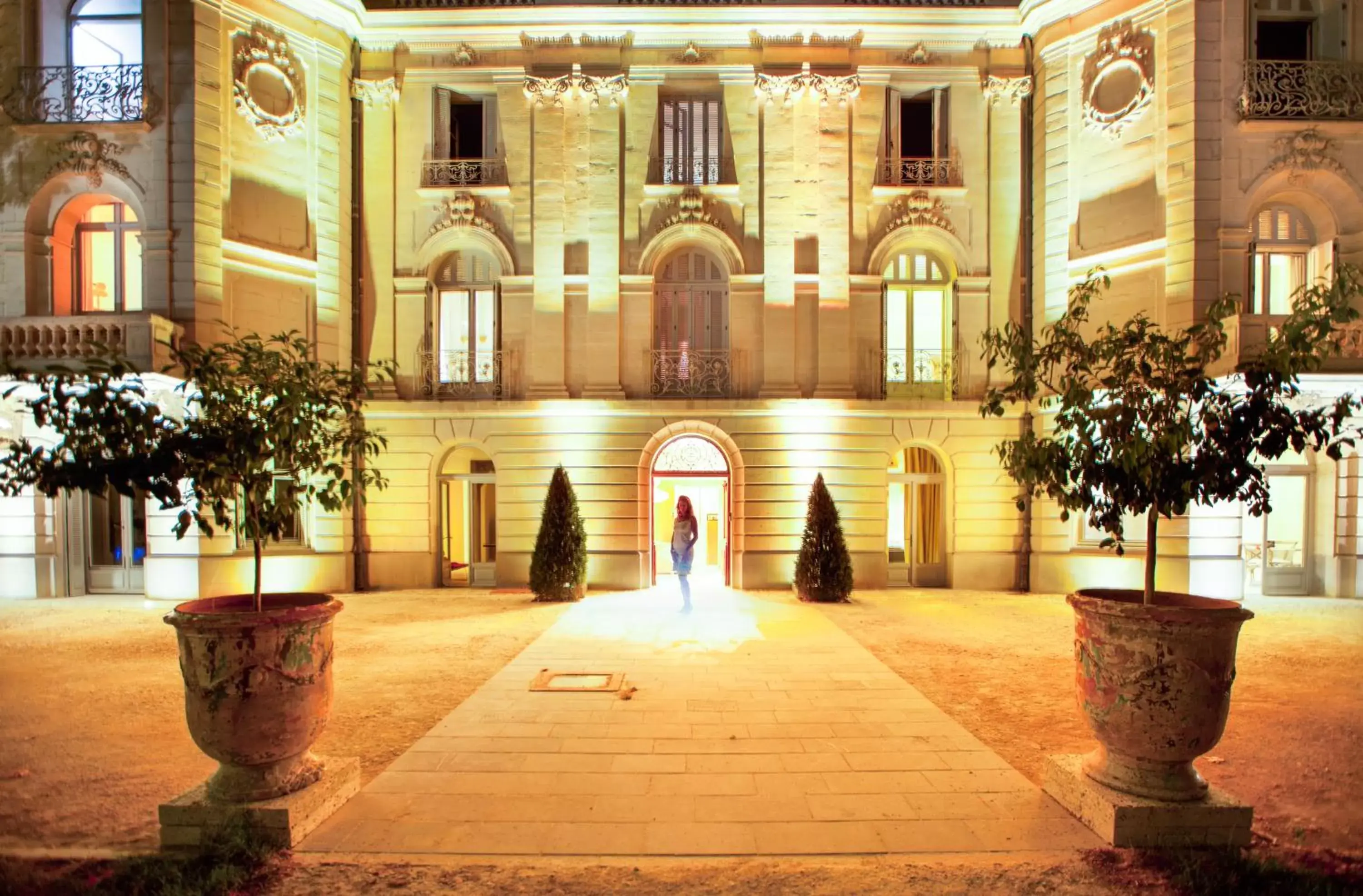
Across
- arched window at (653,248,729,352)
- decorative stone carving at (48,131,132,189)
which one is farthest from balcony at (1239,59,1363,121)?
decorative stone carving at (48,131,132,189)

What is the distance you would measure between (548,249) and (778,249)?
4.98m

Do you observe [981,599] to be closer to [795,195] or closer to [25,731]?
[795,195]

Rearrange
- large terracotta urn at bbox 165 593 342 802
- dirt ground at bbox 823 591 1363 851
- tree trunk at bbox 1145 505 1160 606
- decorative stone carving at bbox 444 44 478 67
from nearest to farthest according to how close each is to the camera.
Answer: large terracotta urn at bbox 165 593 342 802 → tree trunk at bbox 1145 505 1160 606 → dirt ground at bbox 823 591 1363 851 → decorative stone carving at bbox 444 44 478 67

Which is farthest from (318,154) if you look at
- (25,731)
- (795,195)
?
(25,731)

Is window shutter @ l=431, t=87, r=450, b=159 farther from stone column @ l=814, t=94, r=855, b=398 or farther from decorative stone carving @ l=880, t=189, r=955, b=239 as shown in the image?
decorative stone carving @ l=880, t=189, r=955, b=239

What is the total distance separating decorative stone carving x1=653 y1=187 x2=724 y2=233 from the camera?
15.6 meters

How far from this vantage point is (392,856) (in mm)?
4410

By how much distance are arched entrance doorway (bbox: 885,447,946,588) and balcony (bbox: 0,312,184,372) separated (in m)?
14.4

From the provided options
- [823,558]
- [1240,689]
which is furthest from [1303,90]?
[823,558]

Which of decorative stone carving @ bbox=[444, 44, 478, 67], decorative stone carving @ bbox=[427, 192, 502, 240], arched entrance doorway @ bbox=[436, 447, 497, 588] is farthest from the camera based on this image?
arched entrance doorway @ bbox=[436, 447, 497, 588]

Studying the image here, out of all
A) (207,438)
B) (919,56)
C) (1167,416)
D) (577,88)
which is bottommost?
(207,438)

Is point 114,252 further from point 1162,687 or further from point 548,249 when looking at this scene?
point 1162,687

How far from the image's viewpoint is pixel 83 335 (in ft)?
41.0

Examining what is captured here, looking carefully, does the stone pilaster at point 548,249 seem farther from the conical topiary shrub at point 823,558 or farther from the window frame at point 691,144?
the conical topiary shrub at point 823,558
